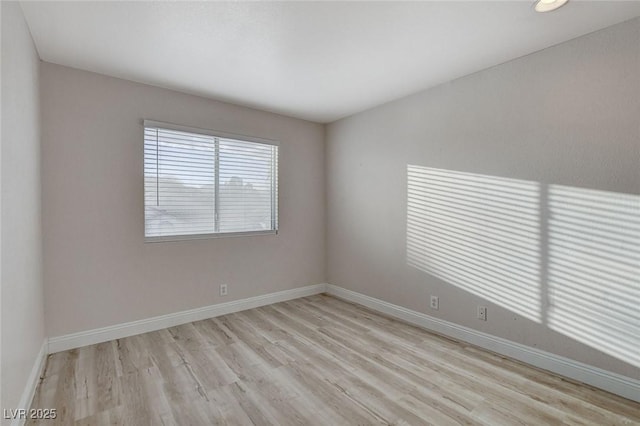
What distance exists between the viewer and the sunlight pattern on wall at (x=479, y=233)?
241cm

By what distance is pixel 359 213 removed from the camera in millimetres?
3916

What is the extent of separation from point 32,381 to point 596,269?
3920 mm

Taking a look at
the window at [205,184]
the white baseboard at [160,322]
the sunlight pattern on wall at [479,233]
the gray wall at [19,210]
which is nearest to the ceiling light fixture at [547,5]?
the sunlight pattern on wall at [479,233]

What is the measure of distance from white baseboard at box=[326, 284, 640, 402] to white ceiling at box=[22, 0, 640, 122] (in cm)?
236

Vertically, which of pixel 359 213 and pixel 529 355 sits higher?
pixel 359 213

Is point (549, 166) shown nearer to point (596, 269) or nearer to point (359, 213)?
point (596, 269)

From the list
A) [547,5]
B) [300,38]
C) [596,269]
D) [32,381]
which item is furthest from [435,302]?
[32,381]

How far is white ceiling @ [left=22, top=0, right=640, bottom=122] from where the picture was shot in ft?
6.19

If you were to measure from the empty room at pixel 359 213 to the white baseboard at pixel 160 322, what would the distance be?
1.3 inches

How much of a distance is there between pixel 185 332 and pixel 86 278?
1.01 m

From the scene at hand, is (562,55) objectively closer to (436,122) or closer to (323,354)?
(436,122)

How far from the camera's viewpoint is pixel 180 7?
1869 mm
